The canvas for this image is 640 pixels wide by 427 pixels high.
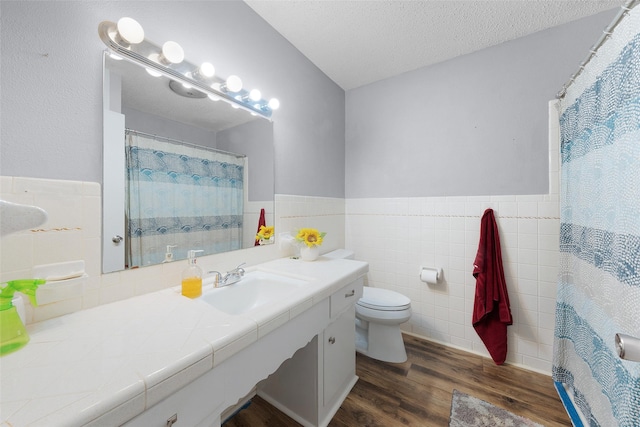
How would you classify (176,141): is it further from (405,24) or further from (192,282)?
(405,24)

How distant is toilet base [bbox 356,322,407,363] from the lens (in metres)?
1.80

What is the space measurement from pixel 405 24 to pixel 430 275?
1854mm

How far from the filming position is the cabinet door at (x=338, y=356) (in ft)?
4.20

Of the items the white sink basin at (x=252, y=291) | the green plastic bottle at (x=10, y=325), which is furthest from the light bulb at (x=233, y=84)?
the green plastic bottle at (x=10, y=325)

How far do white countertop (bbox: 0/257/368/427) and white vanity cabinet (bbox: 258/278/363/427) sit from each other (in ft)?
1.32

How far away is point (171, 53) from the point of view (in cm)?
104

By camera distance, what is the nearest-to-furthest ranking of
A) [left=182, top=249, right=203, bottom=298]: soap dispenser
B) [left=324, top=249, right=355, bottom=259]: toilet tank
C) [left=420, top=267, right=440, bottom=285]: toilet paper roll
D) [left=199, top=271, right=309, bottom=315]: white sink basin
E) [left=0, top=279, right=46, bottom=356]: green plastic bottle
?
[left=0, top=279, right=46, bottom=356]: green plastic bottle < [left=182, top=249, right=203, bottom=298]: soap dispenser < [left=199, top=271, right=309, bottom=315]: white sink basin < [left=420, top=267, right=440, bottom=285]: toilet paper roll < [left=324, top=249, right=355, bottom=259]: toilet tank

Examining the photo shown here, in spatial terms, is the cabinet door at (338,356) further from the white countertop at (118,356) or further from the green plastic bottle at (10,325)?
the green plastic bottle at (10,325)

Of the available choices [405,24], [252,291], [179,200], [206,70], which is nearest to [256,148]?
[206,70]

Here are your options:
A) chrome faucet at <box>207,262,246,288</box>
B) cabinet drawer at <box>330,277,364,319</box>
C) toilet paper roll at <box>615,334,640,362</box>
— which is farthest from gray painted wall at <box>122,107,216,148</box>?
toilet paper roll at <box>615,334,640,362</box>

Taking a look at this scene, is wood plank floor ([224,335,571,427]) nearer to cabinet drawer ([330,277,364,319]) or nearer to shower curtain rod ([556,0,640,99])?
cabinet drawer ([330,277,364,319])

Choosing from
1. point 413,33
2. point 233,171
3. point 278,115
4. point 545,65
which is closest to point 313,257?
point 233,171

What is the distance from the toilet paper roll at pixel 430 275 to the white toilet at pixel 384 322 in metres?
0.29

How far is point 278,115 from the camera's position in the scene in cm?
172
